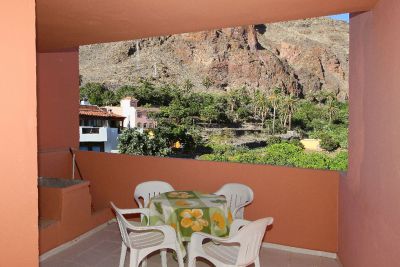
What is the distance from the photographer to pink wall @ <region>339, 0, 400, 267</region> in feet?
6.24

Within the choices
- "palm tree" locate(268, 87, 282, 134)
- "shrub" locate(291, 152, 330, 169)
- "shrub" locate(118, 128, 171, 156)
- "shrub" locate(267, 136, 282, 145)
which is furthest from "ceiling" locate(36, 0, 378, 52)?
Result: "palm tree" locate(268, 87, 282, 134)

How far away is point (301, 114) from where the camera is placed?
85.2ft

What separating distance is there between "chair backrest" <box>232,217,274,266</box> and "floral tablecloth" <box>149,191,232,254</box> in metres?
0.45

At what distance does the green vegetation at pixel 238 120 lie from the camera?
72.6 feet

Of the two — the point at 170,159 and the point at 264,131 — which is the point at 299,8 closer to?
the point at 170,159

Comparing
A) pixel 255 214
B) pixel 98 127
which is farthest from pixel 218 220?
pixel 98 127

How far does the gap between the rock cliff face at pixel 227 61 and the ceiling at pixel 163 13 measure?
2381 centimetres

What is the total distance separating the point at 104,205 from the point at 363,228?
3520 millimetres

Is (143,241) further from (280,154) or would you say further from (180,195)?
(280,154)

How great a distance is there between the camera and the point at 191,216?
281 cm

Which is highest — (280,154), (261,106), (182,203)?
(261,106)

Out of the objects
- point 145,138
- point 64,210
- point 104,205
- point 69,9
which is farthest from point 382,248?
point 145,138

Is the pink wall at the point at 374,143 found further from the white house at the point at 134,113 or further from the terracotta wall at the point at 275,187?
the white house at the point at 134,113

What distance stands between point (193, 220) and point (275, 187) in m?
1.41
